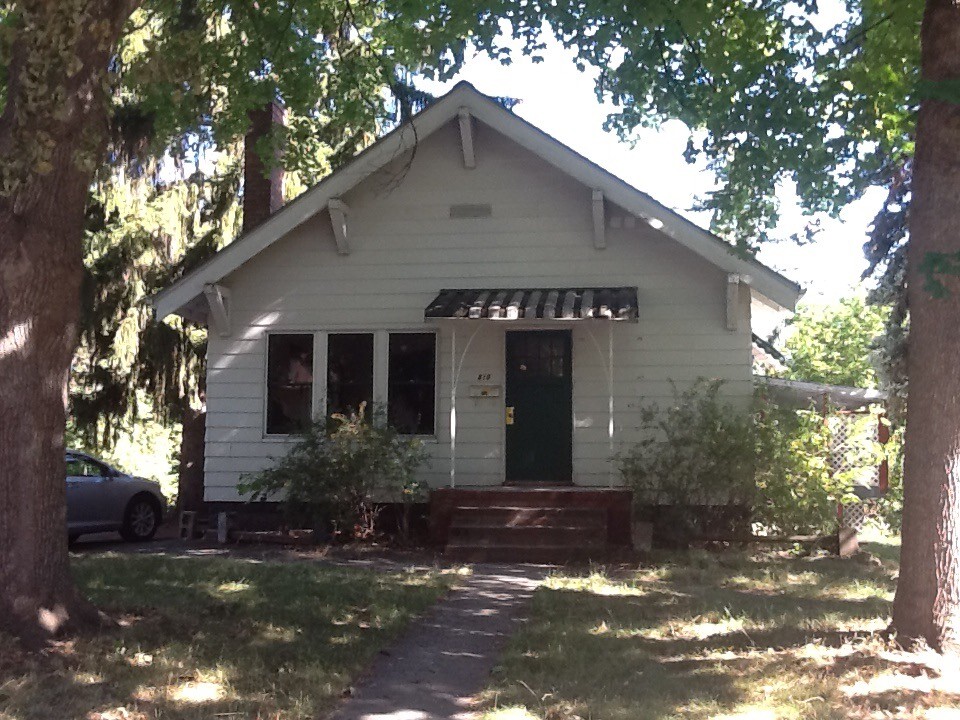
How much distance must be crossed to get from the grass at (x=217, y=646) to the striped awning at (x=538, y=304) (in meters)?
3.54

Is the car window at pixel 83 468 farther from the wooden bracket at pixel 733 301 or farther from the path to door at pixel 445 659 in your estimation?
the wooden bracket at pixel 733 301

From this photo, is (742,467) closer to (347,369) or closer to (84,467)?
(347,369)

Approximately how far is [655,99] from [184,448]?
36.4ft

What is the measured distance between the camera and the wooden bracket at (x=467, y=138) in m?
12.9

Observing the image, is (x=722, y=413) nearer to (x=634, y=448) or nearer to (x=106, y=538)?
(x=634, y=448)

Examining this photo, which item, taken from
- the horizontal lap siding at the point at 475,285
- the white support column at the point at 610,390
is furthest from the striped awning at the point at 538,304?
the white support column at the point at 610,390

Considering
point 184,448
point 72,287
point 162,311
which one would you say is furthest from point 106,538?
point 72,287

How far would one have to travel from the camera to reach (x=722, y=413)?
40.4 feet

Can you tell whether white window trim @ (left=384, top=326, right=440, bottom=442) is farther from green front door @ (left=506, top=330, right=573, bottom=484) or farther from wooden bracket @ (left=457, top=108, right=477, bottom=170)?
wooden bracket @ (left=457, top=108, right=477, bottom=170)

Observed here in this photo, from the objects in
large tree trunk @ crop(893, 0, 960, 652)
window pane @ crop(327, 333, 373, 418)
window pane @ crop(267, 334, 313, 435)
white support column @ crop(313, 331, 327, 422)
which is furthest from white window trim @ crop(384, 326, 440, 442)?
large tree trunk @ crop(893, 0, 960, 652)

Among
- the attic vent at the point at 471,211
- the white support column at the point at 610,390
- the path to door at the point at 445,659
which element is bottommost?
the path to door at the point at 445,659

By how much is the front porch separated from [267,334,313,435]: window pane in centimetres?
283

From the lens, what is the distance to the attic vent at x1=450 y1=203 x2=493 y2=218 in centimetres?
1353

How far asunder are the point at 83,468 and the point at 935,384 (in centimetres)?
1203
